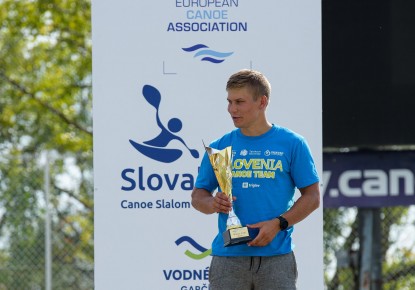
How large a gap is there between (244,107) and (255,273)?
776 millimetres

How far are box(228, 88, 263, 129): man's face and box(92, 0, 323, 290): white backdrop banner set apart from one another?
4.44 feet

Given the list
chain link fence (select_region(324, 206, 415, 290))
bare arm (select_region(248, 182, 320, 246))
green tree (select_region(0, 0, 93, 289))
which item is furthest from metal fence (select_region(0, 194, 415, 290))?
bare arm (select_region(248, 182, 320, 246))

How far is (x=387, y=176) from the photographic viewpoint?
329 inches

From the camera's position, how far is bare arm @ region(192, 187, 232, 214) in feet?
16.4

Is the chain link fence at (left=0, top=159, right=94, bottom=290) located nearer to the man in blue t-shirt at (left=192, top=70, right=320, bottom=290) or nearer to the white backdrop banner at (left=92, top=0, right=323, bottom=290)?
the white backdrop banner at (left=92, top=0, right=323, bottom=290)

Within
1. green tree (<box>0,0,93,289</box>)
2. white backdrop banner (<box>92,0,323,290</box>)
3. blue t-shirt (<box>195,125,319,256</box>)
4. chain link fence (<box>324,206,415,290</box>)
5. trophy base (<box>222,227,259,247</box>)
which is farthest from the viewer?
green tree (<box>0,0,93,289</box>)

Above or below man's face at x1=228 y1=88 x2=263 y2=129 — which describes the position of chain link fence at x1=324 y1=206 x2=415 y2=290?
below

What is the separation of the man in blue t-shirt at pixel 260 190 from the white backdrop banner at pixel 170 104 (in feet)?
4.26

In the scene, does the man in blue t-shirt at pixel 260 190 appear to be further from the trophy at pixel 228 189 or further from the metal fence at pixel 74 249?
the metal fence at pixel 74 249

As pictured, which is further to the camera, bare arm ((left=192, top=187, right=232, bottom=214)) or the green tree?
the green tree

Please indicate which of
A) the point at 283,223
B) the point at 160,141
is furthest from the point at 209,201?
the point at 160,141

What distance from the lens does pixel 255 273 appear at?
203 inches

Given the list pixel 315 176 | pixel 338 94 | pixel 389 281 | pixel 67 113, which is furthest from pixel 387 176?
pixel 67 113

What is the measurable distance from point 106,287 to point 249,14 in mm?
1812
